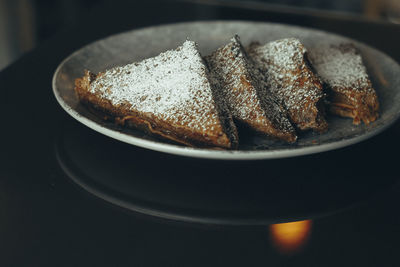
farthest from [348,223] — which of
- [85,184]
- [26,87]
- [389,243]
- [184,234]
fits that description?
[26,87]

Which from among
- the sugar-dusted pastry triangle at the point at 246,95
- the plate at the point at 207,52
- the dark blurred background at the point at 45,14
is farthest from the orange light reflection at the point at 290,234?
the dark blurred background at the point at 45,14

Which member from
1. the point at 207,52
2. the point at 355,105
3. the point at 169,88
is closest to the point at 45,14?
the point at 207,52

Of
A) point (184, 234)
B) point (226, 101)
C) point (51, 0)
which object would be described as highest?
point (226, 101)

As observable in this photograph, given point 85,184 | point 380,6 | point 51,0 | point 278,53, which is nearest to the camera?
point 85,184

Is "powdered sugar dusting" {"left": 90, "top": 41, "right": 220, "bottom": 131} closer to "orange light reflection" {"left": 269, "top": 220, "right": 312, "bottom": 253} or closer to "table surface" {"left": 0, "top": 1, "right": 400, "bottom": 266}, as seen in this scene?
"table surface" {"left": 0, "top": 1, "right": 400, "bottom": 266}

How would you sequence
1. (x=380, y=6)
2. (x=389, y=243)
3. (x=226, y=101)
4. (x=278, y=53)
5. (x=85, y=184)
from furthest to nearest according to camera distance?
(x=380, y=6) → (x=278, y=53) → (x=226, y=101) → (x=85, y=184) → (x=389, y=243)

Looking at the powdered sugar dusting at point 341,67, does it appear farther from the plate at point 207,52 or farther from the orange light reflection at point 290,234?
the orange light reflection at point 290,234

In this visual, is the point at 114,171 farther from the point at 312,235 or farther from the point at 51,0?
the point at 51,0
